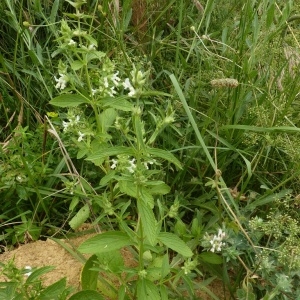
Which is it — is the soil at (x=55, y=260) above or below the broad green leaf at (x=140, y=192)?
below

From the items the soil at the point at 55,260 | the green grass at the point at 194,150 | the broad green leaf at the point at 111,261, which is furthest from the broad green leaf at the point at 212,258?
the broad green leaf at the point at 111,261

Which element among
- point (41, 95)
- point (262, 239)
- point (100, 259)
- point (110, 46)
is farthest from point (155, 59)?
point (100, 259)

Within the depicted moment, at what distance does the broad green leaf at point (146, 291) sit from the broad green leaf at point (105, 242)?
12 cm

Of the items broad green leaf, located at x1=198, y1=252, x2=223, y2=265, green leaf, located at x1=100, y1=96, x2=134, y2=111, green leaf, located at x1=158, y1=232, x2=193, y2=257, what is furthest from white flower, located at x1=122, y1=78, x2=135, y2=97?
broad green leaf, located at x1=198, y1=252, x2=223, y2=265

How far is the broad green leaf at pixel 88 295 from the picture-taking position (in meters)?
1.38

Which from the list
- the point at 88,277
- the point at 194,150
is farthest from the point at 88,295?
the point at 194,150

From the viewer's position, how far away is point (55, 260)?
1.69m

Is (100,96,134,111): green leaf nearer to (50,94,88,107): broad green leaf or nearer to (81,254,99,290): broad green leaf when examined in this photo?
(50,94,88,107): broad green leaf

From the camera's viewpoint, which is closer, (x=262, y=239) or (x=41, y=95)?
(x=262, y=239)

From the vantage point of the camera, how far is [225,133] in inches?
73.8

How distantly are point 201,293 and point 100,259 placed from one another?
0.38 metres

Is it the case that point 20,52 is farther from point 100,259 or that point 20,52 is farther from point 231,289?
point 231,289

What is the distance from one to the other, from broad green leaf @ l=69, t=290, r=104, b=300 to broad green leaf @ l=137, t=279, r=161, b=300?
0.14 metres

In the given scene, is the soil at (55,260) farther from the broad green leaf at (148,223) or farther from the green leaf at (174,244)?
the broad green leaf at (148,223)
